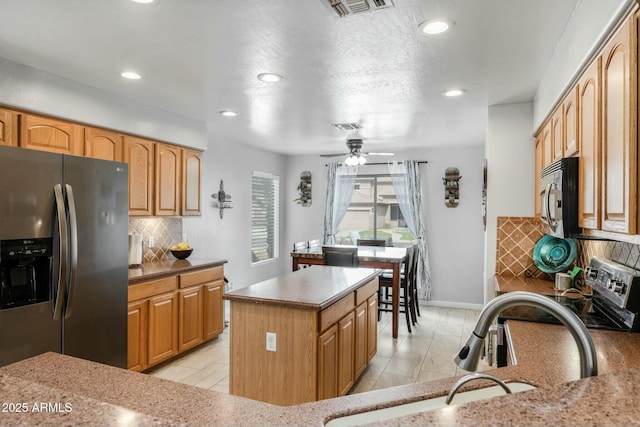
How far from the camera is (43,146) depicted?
2824 millimetres

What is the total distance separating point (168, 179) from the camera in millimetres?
3994

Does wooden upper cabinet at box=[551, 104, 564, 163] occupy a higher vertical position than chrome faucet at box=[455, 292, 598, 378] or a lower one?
higher

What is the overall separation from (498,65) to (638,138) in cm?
158

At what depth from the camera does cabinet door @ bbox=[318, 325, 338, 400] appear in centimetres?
245

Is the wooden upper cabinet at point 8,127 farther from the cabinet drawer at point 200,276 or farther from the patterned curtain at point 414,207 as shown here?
the patterned curtain at point 414,207

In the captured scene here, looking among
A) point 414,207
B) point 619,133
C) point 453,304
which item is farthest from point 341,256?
point 619,133

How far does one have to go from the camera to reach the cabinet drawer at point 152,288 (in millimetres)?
3201

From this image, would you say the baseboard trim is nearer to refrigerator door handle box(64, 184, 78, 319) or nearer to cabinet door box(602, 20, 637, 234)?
cabinet door box(602, 20, 637, 234)

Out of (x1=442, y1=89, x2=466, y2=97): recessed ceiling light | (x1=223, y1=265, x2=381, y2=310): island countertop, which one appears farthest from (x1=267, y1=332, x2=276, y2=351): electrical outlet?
(x1=442, y1=89, x2=466, y2=97): recessed ceiling light

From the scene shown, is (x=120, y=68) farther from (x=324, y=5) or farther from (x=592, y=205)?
(x=592, y=205)

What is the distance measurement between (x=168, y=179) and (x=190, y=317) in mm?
1389

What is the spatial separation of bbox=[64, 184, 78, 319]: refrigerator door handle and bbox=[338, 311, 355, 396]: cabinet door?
5.71ft

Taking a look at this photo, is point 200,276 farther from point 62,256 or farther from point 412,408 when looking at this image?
point 412,408

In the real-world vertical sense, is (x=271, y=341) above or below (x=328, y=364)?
above
